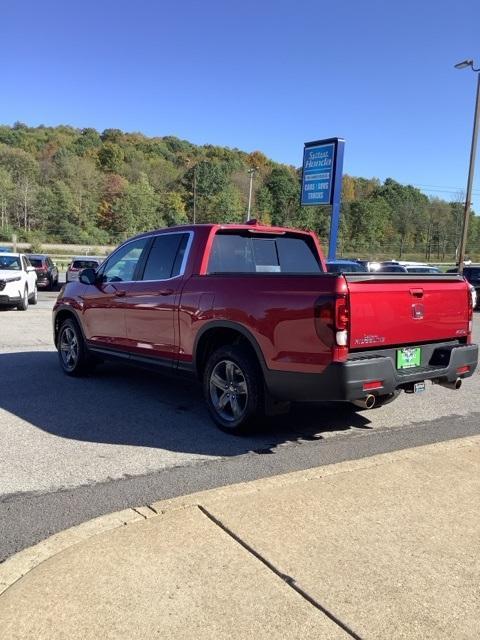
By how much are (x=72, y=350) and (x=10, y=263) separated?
10.2 meters

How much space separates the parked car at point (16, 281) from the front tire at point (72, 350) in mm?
7746

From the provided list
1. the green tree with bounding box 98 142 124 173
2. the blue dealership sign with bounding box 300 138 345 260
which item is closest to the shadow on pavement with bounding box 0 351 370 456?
the blue dealership sign with bounding box 300 138 345 260

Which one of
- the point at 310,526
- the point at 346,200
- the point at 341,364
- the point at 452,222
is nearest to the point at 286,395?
the point at 341,364

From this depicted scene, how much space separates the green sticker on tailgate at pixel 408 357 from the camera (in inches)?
186

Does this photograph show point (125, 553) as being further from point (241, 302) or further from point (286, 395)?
point (241, 302)

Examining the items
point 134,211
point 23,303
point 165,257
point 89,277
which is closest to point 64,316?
point 89,277

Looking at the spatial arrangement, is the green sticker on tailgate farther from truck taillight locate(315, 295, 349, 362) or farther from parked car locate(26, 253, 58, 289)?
parked car locate(26, 253, 58, 289)

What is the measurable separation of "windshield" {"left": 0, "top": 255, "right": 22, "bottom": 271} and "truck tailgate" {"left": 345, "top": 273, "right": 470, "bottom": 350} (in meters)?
13.8

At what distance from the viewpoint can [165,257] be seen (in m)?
6.12

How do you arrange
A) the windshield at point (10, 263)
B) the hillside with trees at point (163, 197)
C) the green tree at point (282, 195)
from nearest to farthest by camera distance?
the windshield at point (10, 263)
the hillside with trees at point (163, 197)
the green tree at point (282, 195)

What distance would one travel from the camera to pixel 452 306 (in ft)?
17.0

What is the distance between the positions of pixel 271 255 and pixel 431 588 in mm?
4008

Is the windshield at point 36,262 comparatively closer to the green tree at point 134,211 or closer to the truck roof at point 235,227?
the truck roof at point 235,227

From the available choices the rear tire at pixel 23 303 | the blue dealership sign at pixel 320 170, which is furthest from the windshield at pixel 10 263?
the blue dealership sign at pixel 320 170
